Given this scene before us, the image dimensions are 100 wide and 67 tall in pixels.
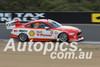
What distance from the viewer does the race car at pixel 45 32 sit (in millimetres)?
11867

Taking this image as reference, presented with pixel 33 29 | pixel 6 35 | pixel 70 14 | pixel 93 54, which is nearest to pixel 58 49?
pixel 93 54

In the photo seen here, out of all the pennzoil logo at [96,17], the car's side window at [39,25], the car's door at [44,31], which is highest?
the pennzoil logo at [96,17]

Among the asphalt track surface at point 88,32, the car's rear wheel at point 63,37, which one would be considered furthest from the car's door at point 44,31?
the asphalt track surface at point 88,32

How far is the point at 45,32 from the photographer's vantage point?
479 inches

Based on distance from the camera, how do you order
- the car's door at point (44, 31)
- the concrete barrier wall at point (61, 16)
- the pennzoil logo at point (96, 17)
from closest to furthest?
the car's door at point (44, 31)
the pennzoil logo at point (96, 17)
the concrete barrier wall at point (61, 16)

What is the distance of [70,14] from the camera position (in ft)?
57.5

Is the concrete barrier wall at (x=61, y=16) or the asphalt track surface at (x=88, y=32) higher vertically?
the concrete barrier wall at (x=61, y=16)

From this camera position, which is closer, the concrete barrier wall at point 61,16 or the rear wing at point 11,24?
the rear wing at point 11,24

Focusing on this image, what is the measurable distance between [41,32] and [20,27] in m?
1.33

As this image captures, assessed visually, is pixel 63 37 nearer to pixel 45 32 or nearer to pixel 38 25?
pixel 45 32

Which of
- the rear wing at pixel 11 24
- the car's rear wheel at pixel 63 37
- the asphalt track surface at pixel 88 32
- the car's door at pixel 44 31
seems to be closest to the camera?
the car's rear wheel at pixel 63 37

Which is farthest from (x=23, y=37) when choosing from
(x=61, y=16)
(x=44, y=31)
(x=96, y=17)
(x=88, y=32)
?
(x=96, y=17)

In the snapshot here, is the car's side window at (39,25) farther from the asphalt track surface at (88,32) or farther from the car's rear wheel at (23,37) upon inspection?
the asphalt track surface at (88,32)

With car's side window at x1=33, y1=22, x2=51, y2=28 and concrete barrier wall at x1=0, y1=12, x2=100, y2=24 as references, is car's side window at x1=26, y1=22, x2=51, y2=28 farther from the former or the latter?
concrete barrier wall at x1=0, y1=12, x2=100, y2=24
